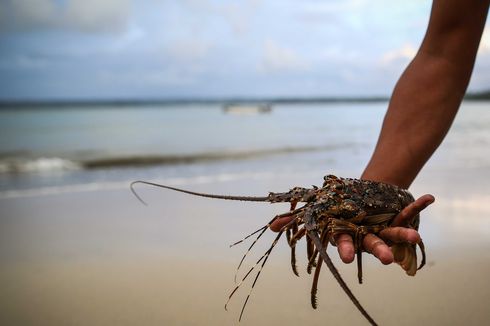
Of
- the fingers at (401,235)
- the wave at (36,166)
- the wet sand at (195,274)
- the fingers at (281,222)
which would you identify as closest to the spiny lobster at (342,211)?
the fingers at (281,222)

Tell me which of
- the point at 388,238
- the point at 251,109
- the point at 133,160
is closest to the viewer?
the point at 388,238

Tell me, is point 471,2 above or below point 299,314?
above

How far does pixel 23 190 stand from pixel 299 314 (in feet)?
22.2

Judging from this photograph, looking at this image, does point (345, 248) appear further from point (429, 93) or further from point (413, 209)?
point (429, 93)

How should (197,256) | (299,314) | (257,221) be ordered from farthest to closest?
(257,221), (197,256), (299,314)

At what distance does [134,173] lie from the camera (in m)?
10.4

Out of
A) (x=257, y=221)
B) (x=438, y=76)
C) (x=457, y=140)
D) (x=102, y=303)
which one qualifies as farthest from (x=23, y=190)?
(x=457, y=140)

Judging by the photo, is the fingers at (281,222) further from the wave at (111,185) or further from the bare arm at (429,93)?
the wave at (111,185)

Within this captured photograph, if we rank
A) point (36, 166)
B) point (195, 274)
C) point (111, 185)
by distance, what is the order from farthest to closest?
point (36, 166), point (111, 185), point (195, 274)

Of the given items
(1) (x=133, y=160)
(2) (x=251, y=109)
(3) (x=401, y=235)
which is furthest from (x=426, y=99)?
(2) (x=251, y=109)

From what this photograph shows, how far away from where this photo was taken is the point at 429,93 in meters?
1.92

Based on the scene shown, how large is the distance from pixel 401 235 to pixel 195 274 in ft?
9.46

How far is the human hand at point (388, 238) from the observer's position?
1.44m

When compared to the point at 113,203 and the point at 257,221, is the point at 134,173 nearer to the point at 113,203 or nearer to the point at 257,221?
the point at 113,203
